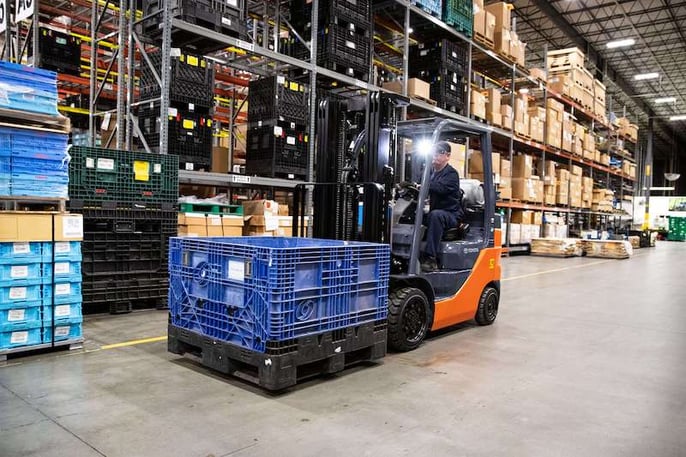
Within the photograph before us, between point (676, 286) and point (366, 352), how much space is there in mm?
8836

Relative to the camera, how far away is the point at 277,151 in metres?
8.18

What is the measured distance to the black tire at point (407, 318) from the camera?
173 inches

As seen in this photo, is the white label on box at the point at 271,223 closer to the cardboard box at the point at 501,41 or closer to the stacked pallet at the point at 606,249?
the cardboard box at the point at 501,41

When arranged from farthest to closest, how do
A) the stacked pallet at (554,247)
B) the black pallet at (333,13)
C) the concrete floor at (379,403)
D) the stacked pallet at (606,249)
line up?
the stacked pallet at (606,249)
the stacked pallet at (554,247)
the black pallet at (333,13)
the concrete floor at (379,403)

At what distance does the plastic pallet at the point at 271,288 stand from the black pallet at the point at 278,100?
4.64 metres

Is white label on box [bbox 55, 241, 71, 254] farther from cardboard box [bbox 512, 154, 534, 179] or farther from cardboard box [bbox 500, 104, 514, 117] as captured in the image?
cardboard box [bbox 512, 154, 534, 179]

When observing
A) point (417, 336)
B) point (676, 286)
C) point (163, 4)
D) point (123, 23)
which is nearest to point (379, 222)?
point (417, 336)

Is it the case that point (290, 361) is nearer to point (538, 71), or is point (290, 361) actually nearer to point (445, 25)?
point (445, 25)

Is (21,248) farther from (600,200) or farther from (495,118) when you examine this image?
(600,200)

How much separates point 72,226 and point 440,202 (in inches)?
135

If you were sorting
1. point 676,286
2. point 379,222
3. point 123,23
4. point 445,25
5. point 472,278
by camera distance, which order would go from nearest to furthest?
point 379,222 → point 472,278 → point 123,23 → point 676,286 → point 445,25

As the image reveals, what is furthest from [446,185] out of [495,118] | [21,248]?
[495,118]

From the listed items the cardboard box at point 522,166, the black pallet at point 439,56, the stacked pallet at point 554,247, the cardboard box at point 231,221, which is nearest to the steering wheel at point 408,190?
the cardboard box at point 231,221

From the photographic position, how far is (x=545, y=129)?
17031 mm
